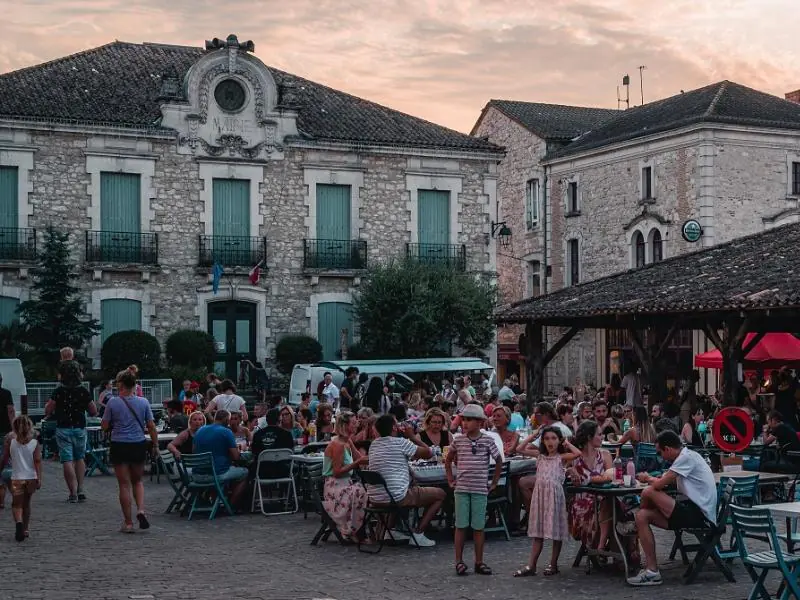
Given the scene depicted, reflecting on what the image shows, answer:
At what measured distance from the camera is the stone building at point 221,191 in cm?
3291

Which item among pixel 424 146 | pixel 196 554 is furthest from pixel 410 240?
pixel 196 554

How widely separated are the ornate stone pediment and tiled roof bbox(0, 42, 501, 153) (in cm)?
73

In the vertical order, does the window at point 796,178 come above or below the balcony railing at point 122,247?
above

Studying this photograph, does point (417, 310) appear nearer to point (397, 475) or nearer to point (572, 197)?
point (572, 197)

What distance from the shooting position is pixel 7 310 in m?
32.3

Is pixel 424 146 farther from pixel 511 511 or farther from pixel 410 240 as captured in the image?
pixel 511 511

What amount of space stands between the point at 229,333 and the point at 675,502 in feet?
80.3

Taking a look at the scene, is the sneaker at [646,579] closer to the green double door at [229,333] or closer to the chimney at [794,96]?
the green double door at [229,333]

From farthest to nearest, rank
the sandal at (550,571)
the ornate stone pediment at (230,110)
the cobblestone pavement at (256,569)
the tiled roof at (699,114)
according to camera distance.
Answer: the tiled roof at (699,114) < the ornate stone pediment at (230,110) < the sandal at (550,571) < the cobblestone pavement at (256,569)

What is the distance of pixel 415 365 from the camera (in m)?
30.6

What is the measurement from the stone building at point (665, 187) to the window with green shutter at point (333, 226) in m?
9.02

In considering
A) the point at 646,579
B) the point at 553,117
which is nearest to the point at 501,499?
the point at 646,579

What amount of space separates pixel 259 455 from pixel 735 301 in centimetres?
783

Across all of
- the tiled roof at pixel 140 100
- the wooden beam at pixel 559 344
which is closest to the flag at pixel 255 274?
the tiled roof at pixel 140 100
